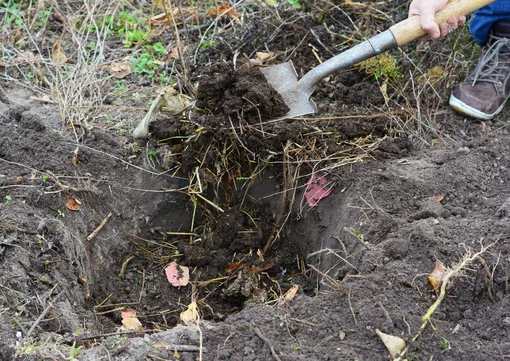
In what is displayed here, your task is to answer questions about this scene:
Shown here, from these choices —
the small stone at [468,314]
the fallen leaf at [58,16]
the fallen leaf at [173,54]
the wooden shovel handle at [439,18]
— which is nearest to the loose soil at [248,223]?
the small stone at [468,314]

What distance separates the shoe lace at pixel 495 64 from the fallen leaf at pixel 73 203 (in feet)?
7.36

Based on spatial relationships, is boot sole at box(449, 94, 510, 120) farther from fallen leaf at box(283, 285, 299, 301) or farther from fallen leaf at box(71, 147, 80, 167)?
fallen leaf at box(71, 147, 80, 167)

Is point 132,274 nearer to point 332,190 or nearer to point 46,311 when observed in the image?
point 46,311

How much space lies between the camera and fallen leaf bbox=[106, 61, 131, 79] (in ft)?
12.6

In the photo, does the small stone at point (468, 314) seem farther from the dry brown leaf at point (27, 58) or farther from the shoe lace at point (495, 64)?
the dry brown leaf at point (27, 58)

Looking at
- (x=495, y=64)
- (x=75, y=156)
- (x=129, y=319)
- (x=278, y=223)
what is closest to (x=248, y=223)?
(x=278, y=223)

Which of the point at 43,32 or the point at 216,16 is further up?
the point at 43,32

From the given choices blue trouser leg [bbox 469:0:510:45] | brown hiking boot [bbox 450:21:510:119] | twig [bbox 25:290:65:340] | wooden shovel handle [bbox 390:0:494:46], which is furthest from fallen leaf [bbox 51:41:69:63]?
blue trouser leg [bbox 469:0:510:45]

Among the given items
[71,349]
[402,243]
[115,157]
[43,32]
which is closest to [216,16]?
[43,32]

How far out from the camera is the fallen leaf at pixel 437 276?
2299mm

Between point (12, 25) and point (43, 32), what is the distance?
0.24 metres

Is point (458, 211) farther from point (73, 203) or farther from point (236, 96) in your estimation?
point (73, 203)

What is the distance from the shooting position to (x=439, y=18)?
3.00 meters

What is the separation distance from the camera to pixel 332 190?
311cm
